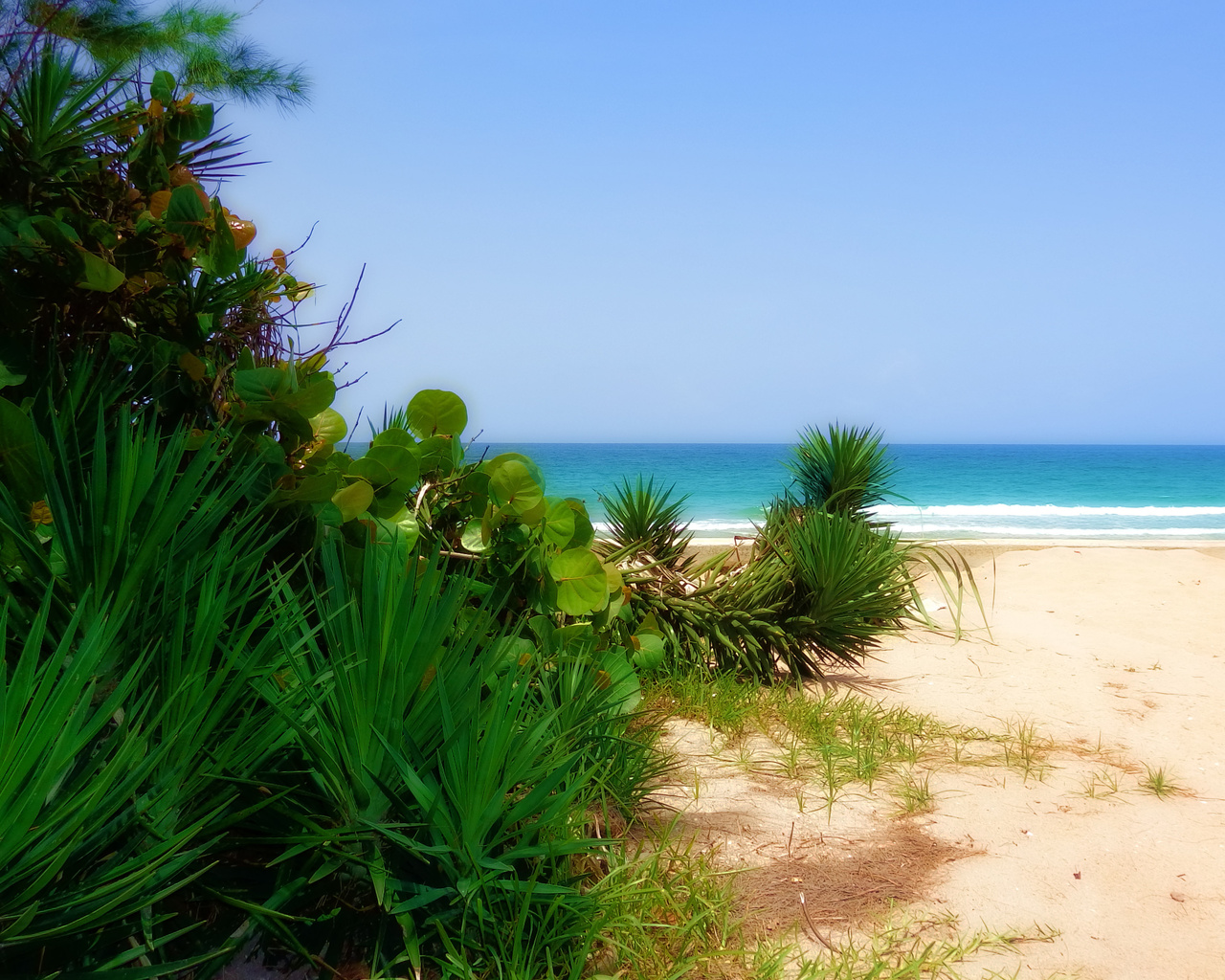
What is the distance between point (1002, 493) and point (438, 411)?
39199mm

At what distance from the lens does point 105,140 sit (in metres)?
1.82

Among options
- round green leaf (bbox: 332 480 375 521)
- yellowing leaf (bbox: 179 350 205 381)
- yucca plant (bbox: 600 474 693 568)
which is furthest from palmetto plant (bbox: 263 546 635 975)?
yucca plant (bbox: 600 474 693 568)

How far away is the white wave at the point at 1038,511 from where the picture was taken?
26.7 meters

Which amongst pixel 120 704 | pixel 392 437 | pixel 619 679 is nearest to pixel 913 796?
pixel 619 679

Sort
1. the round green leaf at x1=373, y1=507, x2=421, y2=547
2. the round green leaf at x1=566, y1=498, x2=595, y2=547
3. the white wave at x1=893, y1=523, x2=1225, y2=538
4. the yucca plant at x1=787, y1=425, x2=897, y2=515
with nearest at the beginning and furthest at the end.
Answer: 1. the round green leaf at x1=373, y1=507, x2=421, y2=547
2. the round green leaf at x1=566, y1=498, x2=595, y2=547
3. the yucca plant at x1=787, y1=425, x2=897, y2=515
4. the white wave at x1=893, y1=523, x2=1225, y2=538

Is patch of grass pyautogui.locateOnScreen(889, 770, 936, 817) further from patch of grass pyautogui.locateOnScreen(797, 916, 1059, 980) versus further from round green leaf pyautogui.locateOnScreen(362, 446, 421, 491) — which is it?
round green leaf pyautogui.locateOnScreen(362, 446, 421, 491)

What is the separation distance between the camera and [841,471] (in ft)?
15.0

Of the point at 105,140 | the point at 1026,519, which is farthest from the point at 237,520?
the point at 1026,519

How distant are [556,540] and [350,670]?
1.06m

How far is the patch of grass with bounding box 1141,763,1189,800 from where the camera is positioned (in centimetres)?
279

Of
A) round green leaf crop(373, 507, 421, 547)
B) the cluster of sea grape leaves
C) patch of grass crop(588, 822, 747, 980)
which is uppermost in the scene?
the cluster of sea grape leaves

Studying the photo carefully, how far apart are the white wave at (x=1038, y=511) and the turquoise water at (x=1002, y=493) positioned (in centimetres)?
3

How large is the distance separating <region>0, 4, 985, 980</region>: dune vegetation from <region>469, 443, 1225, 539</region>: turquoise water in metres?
2.92

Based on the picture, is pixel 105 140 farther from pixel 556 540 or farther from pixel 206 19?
pixel 206 19
